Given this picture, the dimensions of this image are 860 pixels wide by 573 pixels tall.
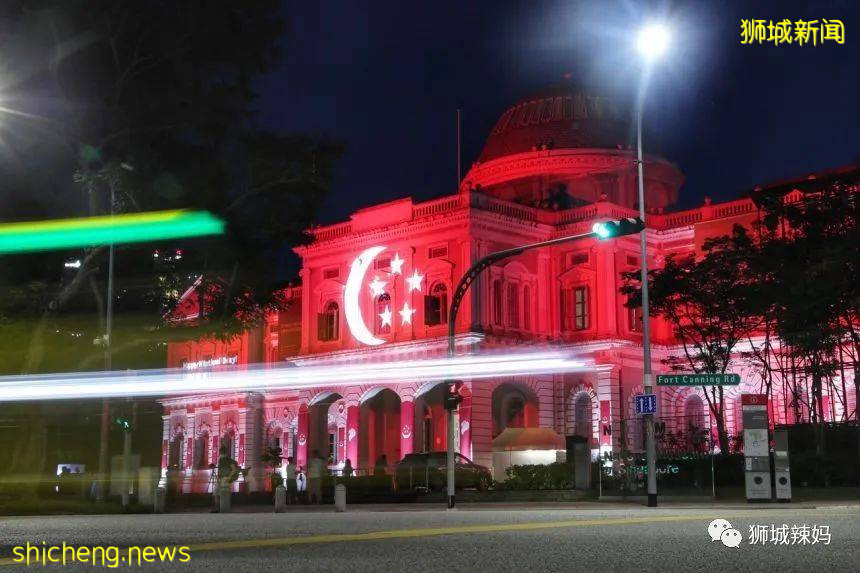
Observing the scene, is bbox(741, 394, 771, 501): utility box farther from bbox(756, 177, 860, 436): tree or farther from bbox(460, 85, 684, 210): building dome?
bbox(460, 85, 684, 210): building dome

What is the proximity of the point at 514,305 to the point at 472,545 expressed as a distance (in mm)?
43667

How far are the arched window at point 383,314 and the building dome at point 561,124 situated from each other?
1150cm

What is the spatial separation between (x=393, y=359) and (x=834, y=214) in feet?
79.2

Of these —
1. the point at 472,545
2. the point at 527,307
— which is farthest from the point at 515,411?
the point at 472,545

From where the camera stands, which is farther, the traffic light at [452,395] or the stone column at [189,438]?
the stone column at [189,438]

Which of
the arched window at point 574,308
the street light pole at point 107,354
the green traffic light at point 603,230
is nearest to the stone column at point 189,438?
the arched window at point 574,308

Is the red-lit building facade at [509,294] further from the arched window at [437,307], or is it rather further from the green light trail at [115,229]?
the green light trail at [115,229]

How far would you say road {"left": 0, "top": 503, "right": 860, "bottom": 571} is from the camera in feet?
32.6

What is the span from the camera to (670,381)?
88.0 ft

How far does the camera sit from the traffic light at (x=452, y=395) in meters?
27.6

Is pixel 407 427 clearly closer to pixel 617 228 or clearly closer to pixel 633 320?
pixel 633 320

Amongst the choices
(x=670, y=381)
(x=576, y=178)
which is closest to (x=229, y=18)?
(x=670, y=381)

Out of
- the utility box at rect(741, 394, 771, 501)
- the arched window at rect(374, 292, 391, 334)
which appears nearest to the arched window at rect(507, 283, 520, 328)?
the arched window at rect(374, 292, 391, 334)

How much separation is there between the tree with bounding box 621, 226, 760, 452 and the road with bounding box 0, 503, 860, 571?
2400cm
